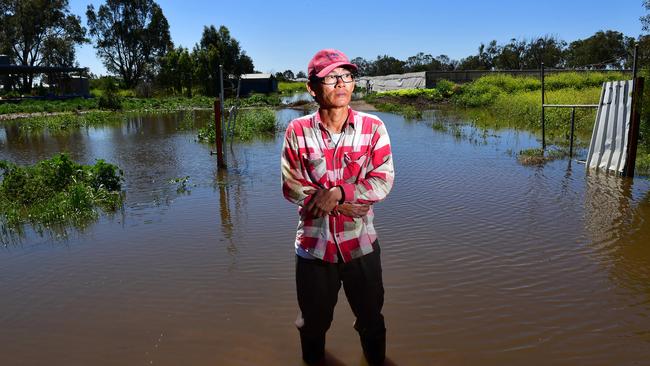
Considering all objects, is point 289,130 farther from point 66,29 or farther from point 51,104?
point 66,29

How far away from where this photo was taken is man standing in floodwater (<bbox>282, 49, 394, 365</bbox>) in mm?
2414

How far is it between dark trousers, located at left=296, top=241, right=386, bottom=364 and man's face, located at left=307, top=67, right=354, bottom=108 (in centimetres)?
84

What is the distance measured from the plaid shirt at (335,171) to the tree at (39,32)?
55.8 m

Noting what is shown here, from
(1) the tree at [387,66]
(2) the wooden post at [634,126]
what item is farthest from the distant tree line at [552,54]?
(2) the wooden post at [634,126]

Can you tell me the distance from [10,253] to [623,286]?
23.4ft

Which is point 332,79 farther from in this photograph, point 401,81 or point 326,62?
point 401,81

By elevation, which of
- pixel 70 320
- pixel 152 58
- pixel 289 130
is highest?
pixel 152 58

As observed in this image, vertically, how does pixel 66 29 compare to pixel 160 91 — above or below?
above

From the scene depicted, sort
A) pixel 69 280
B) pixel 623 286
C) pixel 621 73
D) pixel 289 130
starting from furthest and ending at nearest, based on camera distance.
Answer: pixel 621 73, pixel 69 280, pixel 623 286, pixel 289 130

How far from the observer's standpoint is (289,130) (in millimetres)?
2482

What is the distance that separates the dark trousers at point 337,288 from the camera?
2.53 metres

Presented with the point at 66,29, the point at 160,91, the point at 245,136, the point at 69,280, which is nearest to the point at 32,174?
the point at 69,280

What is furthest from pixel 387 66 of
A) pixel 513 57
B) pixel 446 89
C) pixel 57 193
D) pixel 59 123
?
pixel 57 193

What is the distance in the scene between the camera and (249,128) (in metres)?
19.2
